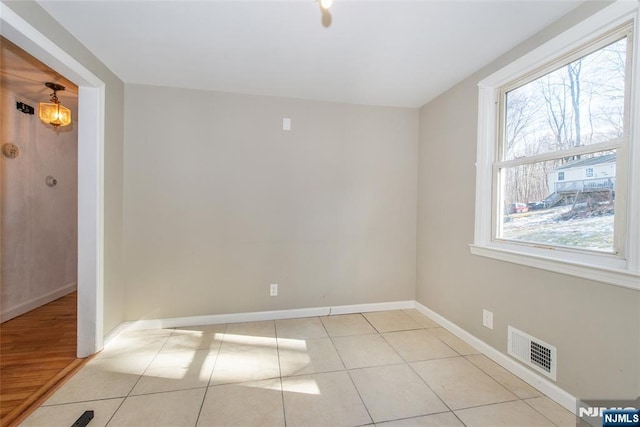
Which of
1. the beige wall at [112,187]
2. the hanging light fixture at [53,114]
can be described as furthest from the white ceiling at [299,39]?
the hanging light fixture at [53,114]

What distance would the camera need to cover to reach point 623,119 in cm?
138

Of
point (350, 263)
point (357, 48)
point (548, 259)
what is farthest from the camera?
point (350, 263)

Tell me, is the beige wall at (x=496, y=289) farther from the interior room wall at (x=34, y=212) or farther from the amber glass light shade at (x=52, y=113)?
the interior room wall at (x=34, y=212)

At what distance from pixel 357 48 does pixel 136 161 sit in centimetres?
227

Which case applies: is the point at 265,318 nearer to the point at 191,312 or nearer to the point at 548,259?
the point at 191,312

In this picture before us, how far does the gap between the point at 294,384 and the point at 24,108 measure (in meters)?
4.02

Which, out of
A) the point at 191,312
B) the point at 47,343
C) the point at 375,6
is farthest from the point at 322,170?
the point at 47,343

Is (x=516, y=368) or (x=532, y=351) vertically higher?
(x=532, y=351)

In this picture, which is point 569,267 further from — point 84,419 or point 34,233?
point 34,233

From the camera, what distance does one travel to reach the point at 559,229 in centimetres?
171

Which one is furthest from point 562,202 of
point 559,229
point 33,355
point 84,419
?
point 33,355

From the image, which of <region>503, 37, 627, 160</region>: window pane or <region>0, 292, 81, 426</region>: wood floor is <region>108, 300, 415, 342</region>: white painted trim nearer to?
<region>0, 292, 81, 426</region>: wood floor

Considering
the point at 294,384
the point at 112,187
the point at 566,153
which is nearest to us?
the point at 566,153

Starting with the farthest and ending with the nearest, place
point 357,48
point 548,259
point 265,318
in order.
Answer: point 265,318 < point 357,48 < point 548,259
